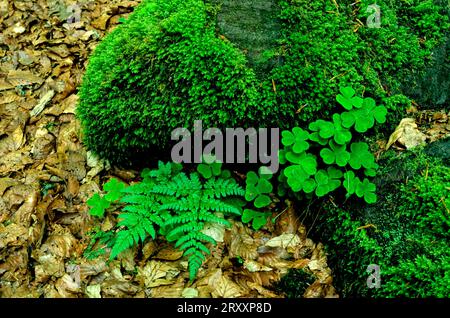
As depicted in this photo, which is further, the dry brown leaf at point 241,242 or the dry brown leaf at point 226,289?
the dry brown leaf at point 241,242

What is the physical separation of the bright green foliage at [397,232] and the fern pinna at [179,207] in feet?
2.63

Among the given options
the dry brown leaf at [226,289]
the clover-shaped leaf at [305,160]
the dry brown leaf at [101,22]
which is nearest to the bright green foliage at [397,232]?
the clover-shaped leaf at [305,160]

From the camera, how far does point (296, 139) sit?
2.80 meters

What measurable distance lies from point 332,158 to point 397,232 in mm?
667

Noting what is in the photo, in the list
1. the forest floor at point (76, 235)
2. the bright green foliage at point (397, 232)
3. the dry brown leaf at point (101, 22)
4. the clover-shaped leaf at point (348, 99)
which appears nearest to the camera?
the bright green foliage at point (397, 232)

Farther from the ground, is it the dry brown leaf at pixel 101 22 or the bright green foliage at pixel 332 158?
the dry brown leaf at pixel 101 22

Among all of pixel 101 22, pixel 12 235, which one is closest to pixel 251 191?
pixel 12 235

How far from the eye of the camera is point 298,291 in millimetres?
2670

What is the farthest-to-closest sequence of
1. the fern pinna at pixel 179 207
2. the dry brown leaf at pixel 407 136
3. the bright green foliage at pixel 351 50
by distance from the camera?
the dry brown leaf at pixel 407 136, the bright green foliage at pixel 351 50, the fern pinna at pixel 179 207

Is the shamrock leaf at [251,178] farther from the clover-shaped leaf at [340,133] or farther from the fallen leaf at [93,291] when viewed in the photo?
the fallen leaf at [93,291]

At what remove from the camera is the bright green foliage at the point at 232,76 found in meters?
2.85
